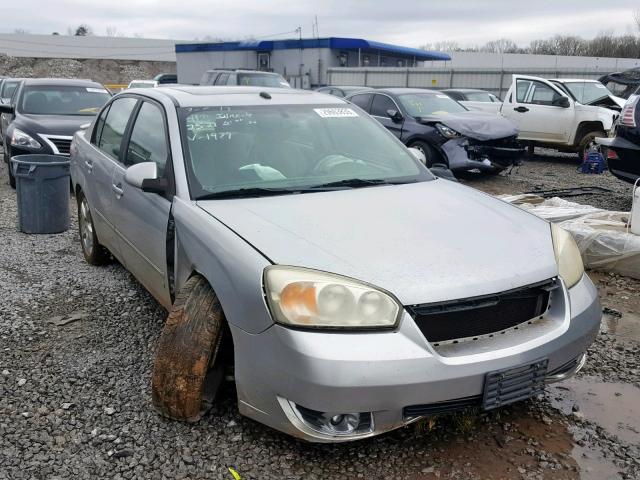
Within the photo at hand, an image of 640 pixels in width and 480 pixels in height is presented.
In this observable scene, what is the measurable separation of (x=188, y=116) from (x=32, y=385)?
179 centimetres

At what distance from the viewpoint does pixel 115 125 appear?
486 centimetres

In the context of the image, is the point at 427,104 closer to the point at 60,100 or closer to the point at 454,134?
the point at 454,134

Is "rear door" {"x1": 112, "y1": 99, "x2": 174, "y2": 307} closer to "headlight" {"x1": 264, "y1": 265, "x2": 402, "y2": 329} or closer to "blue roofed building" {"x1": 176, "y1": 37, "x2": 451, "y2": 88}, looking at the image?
"headlight" {"x1": 264, "y1": 265, "x2": 402, "y2": 329}

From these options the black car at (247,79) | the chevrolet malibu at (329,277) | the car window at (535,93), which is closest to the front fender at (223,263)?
the chevrolet malibu at (329,277)

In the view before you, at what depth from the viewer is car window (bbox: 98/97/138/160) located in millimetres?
4625

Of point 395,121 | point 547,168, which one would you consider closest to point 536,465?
point 395,121

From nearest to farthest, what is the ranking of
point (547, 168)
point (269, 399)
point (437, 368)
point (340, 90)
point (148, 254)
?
point (437, 368)
point (269, 399)
point (148, 254)
point (547, 168)
point (340, 90)

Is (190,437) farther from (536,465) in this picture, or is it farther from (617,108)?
(617,108)

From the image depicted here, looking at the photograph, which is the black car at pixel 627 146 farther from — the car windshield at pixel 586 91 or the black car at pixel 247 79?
Result: the black car at pixel 247 79

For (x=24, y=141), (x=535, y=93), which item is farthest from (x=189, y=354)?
(x=535, y=93)

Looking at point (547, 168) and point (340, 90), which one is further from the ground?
point (340, 90)

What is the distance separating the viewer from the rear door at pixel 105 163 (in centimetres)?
460

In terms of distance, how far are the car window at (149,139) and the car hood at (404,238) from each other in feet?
2.38

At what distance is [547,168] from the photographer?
41.6ft
